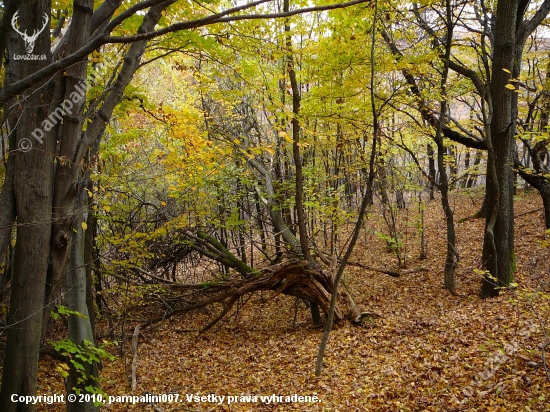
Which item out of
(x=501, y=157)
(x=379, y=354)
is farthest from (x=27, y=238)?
(x=501, y=157)

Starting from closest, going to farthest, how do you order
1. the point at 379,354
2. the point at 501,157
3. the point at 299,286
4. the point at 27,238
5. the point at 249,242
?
the point at 27,238 < the point at 379,354 < the point at 501,157 < the point at 299,286 < the point at 249,242

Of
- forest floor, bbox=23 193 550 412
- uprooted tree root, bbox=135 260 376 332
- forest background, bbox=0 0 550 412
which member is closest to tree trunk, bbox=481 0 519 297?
forest background, bbox=0 0 550 412

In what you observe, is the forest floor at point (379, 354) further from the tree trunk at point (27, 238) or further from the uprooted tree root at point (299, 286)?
the tree trunk at point (27, 238)

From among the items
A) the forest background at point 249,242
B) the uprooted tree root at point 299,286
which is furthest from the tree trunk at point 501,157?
the uprooted tree root at point 299,286

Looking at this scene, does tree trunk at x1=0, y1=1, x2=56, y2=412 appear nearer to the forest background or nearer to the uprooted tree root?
the forest background

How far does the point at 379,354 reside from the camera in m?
6.04

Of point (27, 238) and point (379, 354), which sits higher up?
point (27, 238)

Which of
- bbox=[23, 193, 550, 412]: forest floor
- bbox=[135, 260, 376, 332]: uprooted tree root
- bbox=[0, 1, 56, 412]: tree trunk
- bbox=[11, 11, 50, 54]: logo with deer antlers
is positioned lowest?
bbox=[23, 193, 550, 412]: forest floor

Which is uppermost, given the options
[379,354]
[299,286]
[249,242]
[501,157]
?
[501,157]

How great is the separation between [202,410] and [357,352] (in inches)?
106

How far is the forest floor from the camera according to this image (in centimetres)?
451

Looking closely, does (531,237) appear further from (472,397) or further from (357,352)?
(472,397)

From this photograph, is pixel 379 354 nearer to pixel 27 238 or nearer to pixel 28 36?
pixel 27 238

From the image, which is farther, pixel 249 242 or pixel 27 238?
pixel 249 242
